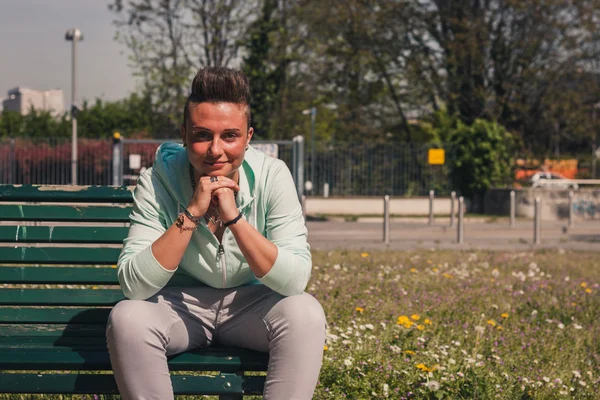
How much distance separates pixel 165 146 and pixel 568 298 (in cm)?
495

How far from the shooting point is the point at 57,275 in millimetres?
3635

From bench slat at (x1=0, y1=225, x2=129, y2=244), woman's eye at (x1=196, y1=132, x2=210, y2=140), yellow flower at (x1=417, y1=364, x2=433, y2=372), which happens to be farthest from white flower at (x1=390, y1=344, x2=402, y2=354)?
woman's eye at (x1=196, y1=132, x2=210, y2=140)

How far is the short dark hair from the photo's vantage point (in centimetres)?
301

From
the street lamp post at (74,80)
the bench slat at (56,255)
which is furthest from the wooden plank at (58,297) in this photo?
the street lamp post at (74,80)

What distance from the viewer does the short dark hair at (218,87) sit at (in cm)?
301

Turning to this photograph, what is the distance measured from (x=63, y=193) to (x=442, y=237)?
14725 millimetres

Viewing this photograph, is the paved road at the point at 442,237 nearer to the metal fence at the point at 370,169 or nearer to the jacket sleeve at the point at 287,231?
the metal fence at the point at 370,169

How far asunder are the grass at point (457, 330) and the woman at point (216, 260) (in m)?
0.91

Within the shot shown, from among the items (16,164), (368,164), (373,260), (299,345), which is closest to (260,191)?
(299,345)

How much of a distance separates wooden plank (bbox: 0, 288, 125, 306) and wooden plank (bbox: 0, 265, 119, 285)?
0.14 ft

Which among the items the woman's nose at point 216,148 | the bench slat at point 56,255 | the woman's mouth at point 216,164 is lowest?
the bench slat at point 56,255

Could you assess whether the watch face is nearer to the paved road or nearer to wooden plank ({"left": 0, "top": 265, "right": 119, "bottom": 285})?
wooden plank ({"left": 0, "top": 265, "right": 119, "bottom": 285})

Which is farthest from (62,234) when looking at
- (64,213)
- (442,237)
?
(442,237)

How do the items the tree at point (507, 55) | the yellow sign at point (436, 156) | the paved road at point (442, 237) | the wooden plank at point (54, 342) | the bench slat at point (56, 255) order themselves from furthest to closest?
the tree at point (507, 55) → the yellow sign at point (436, 156) → the paved road at point (442, 237) → the bench slat at point (56, 255) → the wooden plank at point (54, 342)
